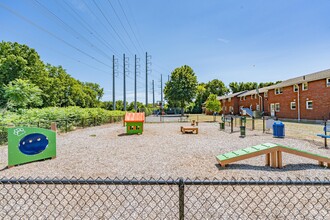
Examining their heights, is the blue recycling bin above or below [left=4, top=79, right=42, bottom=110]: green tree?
below

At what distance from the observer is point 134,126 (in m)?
13.3

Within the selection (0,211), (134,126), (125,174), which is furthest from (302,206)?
(134,126)

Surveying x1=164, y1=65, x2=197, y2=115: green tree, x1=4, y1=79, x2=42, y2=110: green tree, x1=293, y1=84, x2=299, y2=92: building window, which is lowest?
x1=4, y1=79, x2=42, y2=110: green tree

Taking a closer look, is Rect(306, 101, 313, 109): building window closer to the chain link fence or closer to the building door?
the building door

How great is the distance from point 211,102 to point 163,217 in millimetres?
25096

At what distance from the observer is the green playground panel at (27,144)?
18.7 feet

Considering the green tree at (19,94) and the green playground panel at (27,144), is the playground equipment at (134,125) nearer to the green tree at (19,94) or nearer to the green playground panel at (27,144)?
the green playground panel at (27,144)

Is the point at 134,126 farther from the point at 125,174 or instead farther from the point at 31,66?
the point at 31,66

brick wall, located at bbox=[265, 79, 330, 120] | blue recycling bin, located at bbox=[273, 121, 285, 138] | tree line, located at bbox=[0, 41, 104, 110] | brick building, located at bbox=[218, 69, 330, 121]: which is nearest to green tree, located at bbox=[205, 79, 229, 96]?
brick building, located at bbox=[218, 69, 330, 121]

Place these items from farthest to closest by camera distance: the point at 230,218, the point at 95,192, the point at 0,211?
the point at 95,192, the point at 0,211, the point at 230,218

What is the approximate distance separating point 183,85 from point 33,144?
3492cm

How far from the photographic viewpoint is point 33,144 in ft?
20.3

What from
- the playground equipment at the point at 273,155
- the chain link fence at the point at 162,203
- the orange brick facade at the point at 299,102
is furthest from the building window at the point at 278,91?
the chain link fence at the point at 162,203

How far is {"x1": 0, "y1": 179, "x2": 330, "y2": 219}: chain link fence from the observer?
2.98 metres
